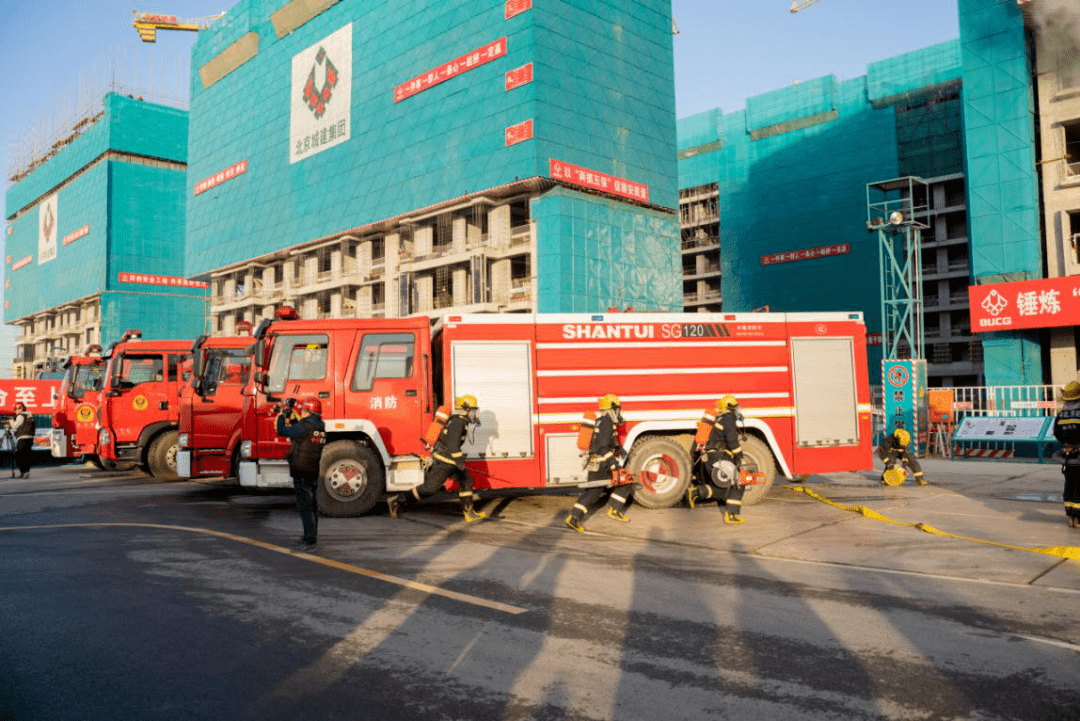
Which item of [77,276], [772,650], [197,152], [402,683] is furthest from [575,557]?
[77,276]

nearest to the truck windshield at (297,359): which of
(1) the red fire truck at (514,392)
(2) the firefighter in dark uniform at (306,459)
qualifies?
(1) the red fire truck at (514,392)

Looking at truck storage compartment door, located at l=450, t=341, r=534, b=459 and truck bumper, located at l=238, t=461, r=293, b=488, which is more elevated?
truck storage compartment door, located at l=450, t=341, r=534, b=459

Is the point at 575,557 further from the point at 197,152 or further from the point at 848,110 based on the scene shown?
the point at 197,152

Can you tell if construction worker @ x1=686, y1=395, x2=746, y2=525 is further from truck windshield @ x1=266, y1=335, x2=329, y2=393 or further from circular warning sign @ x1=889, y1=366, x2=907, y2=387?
circular warning sign @ x1=889, y1=366, x2=907, y2=387

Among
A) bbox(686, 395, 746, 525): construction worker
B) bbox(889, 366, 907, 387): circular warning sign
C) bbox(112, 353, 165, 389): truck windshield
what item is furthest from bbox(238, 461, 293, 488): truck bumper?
bbox(889, 366, 907, 387): circular warning sign

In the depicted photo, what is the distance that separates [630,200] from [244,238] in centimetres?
3570

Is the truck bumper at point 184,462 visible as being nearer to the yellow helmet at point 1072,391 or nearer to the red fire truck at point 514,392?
the red fire truck at point 514,392

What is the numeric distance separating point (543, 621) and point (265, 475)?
690 cm

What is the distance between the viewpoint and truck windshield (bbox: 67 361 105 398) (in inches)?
694

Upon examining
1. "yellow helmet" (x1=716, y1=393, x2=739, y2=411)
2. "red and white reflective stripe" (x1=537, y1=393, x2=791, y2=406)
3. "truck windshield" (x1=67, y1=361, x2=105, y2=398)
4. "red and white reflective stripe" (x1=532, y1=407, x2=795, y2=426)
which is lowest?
"red and white reflective stripe" (x1=532, y1=407, x2=795, y2=426)

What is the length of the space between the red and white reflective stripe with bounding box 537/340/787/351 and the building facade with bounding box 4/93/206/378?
8323 centimetres

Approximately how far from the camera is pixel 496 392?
11414 millimetres

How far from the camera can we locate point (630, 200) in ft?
165

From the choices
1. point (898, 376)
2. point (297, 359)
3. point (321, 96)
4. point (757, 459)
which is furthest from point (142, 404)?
point (321, 96)
